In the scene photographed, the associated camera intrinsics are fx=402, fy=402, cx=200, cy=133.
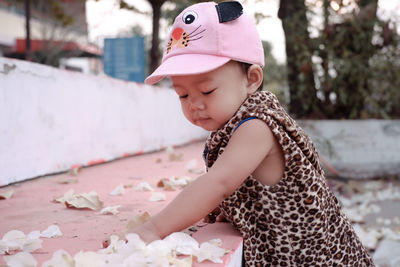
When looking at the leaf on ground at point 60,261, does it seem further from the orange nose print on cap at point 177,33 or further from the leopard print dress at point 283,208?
the orange nose print on cap at point 177,33

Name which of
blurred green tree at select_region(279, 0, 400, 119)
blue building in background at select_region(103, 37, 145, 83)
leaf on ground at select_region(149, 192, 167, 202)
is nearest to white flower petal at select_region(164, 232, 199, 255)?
leaf on ground at select_region(149, 192, 167, 202)

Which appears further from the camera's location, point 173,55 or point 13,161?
point 13,161

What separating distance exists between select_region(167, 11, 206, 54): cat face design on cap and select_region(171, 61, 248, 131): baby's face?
4.8 inches

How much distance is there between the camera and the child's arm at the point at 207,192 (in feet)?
3.90

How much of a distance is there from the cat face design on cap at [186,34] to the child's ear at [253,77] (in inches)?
8.5

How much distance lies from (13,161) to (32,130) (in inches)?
10.5

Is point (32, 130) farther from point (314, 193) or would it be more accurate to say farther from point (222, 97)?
point (314, 193)

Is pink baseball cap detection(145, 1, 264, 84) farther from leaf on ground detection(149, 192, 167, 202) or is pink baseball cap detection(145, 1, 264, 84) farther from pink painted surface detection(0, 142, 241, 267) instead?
leaf on ground detection(149, 192, 167, 202)

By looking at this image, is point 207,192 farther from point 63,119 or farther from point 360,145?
point 360,145

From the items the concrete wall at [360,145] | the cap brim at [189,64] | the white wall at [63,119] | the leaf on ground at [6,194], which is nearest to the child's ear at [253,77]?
the cap brim at [189,64]

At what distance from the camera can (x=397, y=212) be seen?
360 cm

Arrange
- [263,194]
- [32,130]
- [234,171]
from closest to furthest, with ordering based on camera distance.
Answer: [234,171] < [263,194] < [32,130]

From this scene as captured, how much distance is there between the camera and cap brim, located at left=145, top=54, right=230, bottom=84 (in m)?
1.21

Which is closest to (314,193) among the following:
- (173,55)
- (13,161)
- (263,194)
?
(263,194)
